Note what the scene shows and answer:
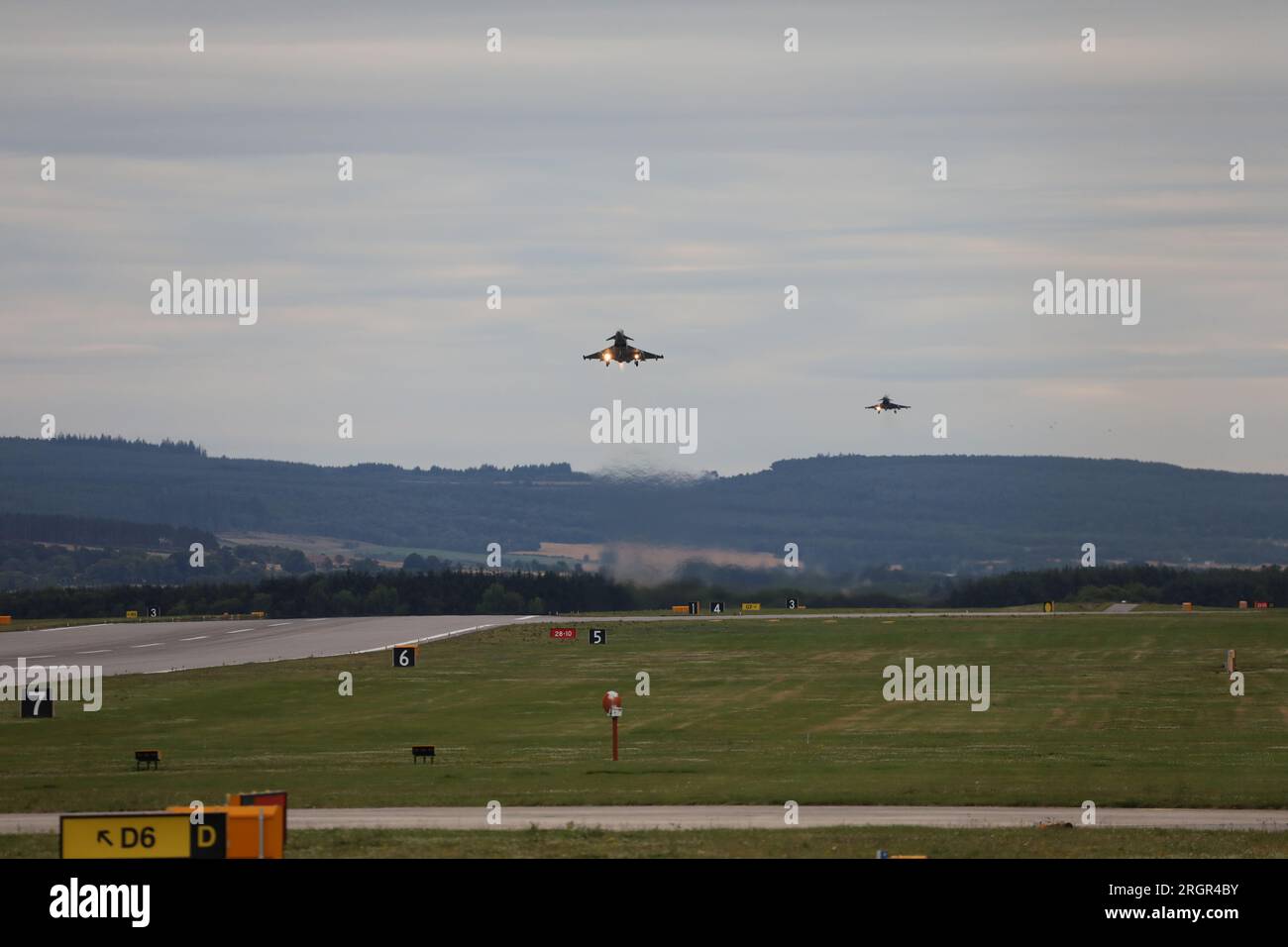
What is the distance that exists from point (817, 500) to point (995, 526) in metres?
26.0

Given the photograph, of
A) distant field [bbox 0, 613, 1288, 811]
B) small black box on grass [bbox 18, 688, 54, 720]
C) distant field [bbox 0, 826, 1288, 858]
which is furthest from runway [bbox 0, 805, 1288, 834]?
small black box on grass [bbox 18, 688, 54, 720]

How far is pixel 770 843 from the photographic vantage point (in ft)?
113

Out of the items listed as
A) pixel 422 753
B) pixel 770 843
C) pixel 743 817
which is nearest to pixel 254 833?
pixel 770 843

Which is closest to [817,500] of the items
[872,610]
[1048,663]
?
[872,610]

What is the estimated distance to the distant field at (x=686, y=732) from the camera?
4494 cm

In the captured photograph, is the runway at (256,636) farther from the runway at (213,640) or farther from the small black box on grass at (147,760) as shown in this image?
the small black box on grass at (147,760)

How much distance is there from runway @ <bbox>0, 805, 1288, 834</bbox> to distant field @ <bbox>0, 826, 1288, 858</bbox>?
131 cm

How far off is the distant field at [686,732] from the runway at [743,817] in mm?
1443

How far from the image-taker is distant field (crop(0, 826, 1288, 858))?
107 ft

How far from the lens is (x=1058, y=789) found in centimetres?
4447
